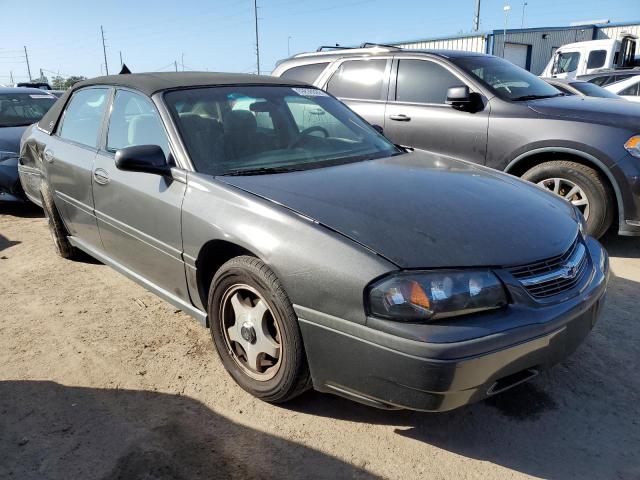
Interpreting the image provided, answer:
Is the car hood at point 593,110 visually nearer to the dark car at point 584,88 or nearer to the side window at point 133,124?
the dark car at point 584,88

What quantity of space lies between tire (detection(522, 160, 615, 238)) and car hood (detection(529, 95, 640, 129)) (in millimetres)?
418

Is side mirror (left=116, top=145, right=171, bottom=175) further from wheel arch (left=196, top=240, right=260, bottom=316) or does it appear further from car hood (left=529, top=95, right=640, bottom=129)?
car hood (left=529, top=95, right=640, bottom=129)

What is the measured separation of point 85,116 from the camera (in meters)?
3.86

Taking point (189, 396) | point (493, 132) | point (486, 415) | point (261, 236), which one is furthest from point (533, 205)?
point (493, 132)

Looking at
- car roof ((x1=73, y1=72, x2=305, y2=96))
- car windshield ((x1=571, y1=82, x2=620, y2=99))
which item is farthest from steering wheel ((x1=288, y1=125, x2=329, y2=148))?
car windshield ((x1=571, y1=82, x2=620, y2=99))

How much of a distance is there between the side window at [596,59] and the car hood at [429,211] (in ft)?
50.8

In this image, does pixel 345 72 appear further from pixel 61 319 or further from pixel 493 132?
pixel 61 319

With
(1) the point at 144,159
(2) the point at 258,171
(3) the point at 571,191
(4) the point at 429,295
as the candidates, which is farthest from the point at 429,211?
(3) the point at 571,191

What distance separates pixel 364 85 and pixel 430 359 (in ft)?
14.6

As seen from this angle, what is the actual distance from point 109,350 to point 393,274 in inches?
79.0

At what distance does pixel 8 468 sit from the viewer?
83.6 inches

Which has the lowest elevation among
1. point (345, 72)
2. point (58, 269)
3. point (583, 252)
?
point (58, 269)

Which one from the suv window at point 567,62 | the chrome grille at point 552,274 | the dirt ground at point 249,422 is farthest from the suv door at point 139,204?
the suv window at point 567,62

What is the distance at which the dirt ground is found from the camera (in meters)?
2.11
